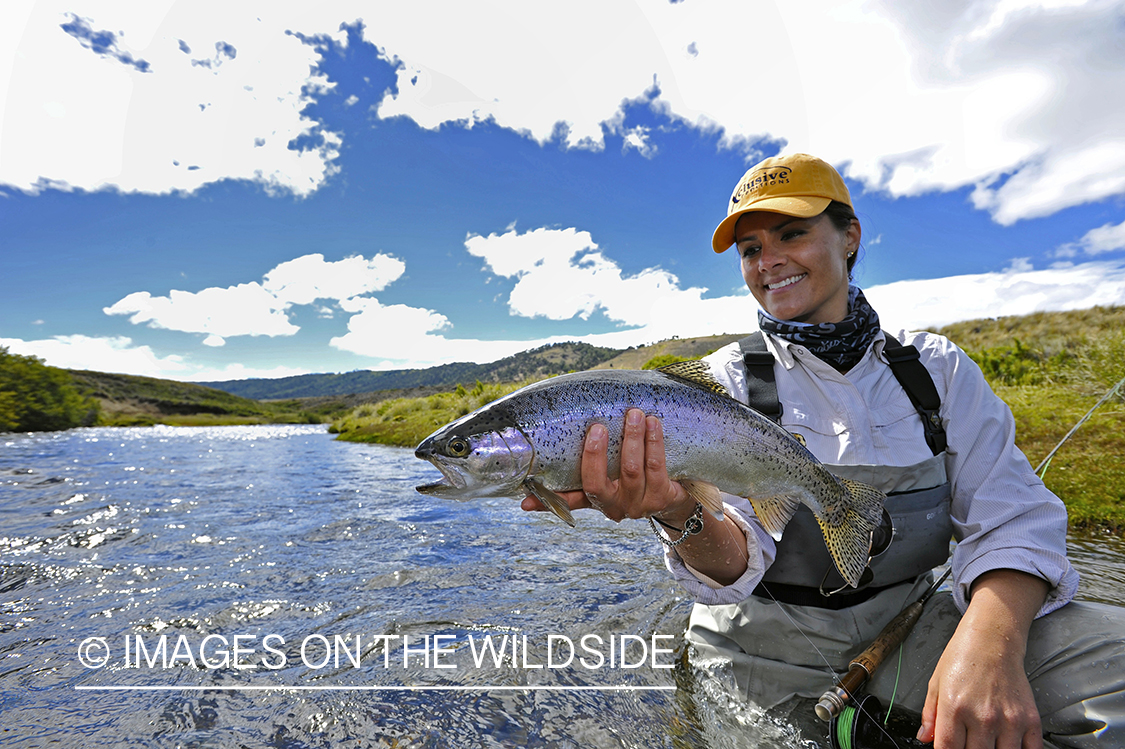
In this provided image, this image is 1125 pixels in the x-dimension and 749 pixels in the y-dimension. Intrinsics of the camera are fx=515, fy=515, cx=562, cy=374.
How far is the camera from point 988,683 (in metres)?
2.12

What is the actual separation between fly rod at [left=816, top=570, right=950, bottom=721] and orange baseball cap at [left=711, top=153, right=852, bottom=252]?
231 cm

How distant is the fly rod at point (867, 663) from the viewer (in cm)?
262

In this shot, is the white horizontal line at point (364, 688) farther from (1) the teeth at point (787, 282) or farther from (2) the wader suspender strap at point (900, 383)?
(1) the teeth at point (787, 282)

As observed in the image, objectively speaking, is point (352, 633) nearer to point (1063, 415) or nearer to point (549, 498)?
point (549, 498)

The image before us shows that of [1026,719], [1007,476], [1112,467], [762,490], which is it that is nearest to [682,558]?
[762,490]

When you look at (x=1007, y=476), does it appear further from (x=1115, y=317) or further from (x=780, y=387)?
(x=1115, y=317)

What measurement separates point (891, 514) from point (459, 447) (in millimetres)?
2511

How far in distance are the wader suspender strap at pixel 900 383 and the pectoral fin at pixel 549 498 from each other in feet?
4.79

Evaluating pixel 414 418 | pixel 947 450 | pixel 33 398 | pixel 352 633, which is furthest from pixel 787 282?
pixel 33 398

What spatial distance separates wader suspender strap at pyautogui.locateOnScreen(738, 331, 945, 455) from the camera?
3074mm

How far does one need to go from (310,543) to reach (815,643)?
7.09 m

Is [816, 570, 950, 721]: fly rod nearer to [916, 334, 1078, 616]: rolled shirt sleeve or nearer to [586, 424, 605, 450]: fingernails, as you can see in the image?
[916, 334, 1078, 616]: rolled shirt sleeve

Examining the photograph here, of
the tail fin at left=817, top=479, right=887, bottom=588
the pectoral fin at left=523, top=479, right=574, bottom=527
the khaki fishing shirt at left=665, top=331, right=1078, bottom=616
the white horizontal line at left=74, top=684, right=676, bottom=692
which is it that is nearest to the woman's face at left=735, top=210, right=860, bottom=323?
the khaki fishing shirt at left=665, top=331, right=1078, bottom=616

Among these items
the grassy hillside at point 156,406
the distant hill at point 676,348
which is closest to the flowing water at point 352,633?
the grassy hillside at point 156,406
